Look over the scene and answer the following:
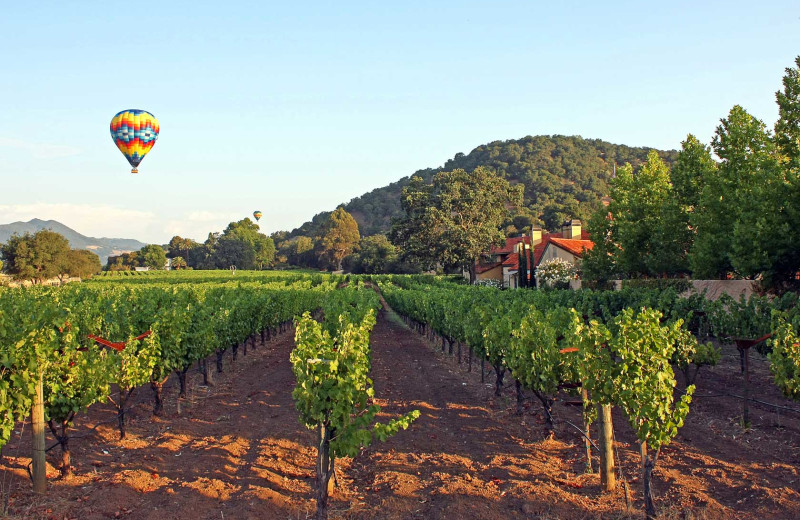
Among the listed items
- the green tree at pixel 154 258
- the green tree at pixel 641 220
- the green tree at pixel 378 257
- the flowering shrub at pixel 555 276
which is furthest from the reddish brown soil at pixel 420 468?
the green tree at pixel 154 258

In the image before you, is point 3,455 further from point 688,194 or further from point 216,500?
point 688,194

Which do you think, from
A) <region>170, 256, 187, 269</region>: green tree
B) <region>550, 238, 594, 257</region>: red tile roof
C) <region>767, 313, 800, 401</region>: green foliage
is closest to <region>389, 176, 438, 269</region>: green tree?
<region>550, 238, 594, 257</region>: red tile roof

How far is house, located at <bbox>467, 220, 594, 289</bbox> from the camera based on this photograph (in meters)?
49.1

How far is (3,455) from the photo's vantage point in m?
8.62

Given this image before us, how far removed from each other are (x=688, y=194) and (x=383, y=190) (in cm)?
14184

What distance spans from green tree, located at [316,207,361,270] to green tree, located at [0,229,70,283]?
5335 centimetres

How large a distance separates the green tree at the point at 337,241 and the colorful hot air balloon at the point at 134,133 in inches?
3305

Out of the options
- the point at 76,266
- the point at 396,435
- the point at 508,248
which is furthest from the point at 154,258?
the point at 396,435

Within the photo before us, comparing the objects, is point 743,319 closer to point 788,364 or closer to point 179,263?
point 788,364

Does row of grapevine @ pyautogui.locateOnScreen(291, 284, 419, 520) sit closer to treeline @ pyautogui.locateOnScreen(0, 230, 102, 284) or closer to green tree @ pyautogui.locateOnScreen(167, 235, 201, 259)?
treeline @ pyautogui.locateOnScreen(0, 230, 102, 284)

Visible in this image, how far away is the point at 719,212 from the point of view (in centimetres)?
2648

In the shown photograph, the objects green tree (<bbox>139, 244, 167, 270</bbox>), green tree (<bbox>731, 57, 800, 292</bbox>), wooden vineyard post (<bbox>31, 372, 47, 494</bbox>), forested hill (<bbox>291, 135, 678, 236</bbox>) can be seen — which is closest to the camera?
wooden vineyard post (<bbox>31, 372, 47, 494</bbox>)

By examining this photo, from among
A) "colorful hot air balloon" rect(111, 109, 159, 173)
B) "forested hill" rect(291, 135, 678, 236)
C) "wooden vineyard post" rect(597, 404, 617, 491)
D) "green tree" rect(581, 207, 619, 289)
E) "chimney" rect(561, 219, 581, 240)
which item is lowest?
"wooden vineyard post" rect(597, 404, 617, 491)

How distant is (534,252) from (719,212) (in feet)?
101
